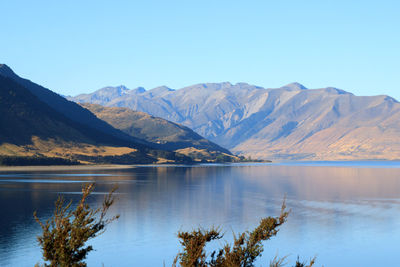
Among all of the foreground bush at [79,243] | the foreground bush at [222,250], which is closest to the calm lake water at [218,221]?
the foreground bush at [222,250]

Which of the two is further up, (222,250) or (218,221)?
(222,250)

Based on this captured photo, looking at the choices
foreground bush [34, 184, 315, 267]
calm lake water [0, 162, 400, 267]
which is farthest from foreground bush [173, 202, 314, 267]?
calm lake water [0, 162, 400, 267]

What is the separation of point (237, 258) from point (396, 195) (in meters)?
128

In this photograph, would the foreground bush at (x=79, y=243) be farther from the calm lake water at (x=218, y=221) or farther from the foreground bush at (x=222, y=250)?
the calm lake water at (x=218, y=221)

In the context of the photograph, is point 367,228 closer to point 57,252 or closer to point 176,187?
point 57,252

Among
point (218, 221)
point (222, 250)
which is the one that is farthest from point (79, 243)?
point (218, 221)

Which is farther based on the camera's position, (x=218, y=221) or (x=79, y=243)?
(x=218, y=221)

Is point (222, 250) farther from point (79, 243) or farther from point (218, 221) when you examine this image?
point (218, 221)

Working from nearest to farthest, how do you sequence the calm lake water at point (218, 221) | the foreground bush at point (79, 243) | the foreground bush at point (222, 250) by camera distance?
the foreground bush at point (79, 243) < the foreground bush at point (222, 250) < the calm lake water at point (218, 221)

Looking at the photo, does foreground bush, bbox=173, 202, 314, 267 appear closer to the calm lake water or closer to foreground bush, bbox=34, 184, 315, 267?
foreground bush, bbox=34, 184, 315, 267

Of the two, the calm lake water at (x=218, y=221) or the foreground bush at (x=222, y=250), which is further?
the calm lake water at (x=218, y=221)

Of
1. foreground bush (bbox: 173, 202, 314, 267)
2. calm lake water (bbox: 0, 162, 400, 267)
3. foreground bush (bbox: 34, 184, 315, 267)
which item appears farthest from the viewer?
calm lake water (bbox: 0, 162, 400, 267)

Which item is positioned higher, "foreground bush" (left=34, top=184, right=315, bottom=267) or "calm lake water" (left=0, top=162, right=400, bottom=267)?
"foreground bush" (left=34, top=184, right=315, bottom=267)

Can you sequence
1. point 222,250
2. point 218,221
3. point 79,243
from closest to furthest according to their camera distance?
point 79,243 < point 222,250 < point 218,221
